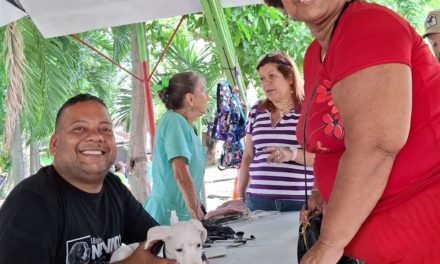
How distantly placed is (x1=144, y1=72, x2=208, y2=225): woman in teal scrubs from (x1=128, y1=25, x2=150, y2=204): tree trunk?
2.17 m

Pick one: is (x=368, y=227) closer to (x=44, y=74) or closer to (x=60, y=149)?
(x=60, y=149)

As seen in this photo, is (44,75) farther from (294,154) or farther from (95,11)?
(294,154)

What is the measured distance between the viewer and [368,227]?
116cm

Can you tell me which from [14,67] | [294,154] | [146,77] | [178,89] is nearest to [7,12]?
[178,89]

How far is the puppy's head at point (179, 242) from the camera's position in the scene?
1.76 meters

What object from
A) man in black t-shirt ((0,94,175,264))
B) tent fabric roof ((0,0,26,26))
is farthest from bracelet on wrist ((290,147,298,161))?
tent fabric roof ((0,0,26,26))


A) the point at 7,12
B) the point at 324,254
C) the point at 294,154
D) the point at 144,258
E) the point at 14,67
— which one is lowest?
the point at 144,258

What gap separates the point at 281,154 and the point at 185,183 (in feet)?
2.09

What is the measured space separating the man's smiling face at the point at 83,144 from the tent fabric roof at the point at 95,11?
1.97m

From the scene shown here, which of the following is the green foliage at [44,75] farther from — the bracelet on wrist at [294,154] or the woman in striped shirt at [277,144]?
the bracelet on wrist at [294,154]

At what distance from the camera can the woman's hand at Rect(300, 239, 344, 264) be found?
1150 millimetres

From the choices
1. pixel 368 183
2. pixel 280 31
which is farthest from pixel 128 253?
pixel 280 31

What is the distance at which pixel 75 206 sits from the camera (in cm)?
174

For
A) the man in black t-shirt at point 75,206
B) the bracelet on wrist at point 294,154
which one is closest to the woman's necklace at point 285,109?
the bracelet on wrist at point 294,154
